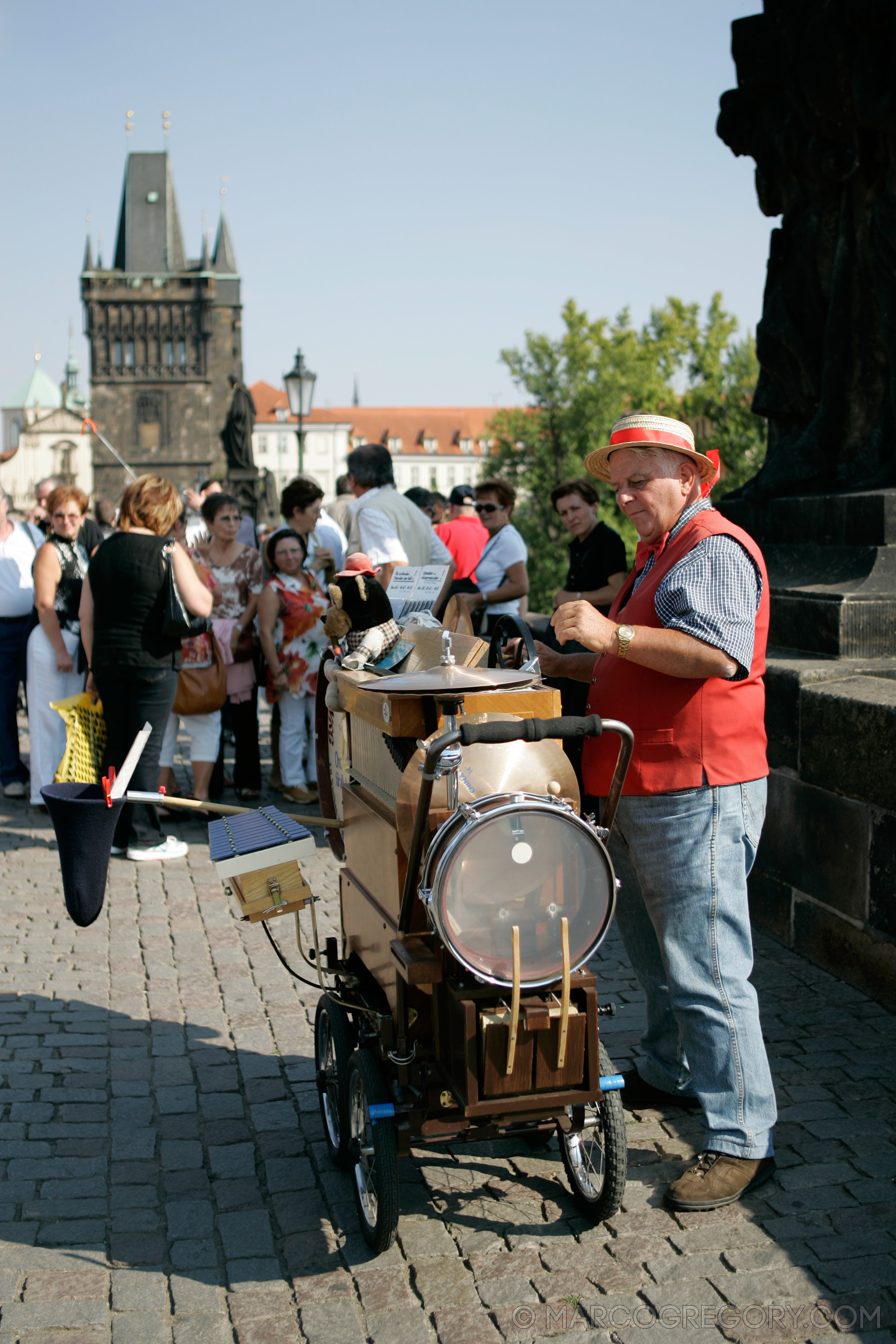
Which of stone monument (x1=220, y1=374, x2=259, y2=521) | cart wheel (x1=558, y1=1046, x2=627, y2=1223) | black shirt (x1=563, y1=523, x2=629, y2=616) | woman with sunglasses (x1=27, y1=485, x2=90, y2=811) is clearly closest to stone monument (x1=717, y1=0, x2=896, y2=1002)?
black shirt (x1=563, y1=523, x2=629, y2=616)

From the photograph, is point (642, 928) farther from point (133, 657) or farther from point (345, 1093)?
point (133, 657)

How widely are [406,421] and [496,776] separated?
423 feet

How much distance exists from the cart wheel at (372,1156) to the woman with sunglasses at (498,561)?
174 inches

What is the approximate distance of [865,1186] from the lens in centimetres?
325

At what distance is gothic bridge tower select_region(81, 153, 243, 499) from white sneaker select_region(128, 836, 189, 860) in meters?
83.7

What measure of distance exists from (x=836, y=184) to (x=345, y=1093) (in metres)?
5.32

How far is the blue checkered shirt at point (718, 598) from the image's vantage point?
2979 mm

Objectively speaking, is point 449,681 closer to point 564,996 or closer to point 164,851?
point 564,996

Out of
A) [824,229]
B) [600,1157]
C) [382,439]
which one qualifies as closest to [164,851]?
[600,1157]

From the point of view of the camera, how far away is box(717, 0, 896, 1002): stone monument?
4.68 m

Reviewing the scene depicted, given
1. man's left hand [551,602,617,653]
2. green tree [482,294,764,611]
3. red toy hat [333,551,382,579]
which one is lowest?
man's left hand [551,602,617,653]

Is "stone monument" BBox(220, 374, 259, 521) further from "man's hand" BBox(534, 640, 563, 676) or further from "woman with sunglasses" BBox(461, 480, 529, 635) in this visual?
"man's hand" BBox(534, 640, 563, 676)

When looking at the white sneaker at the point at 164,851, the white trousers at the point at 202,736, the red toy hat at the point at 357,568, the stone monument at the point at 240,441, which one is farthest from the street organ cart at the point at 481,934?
the stone monument at the point at 240,441

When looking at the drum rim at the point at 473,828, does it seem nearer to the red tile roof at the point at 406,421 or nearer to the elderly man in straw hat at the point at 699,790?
the elderly man in straw hat at the point at 699,790
